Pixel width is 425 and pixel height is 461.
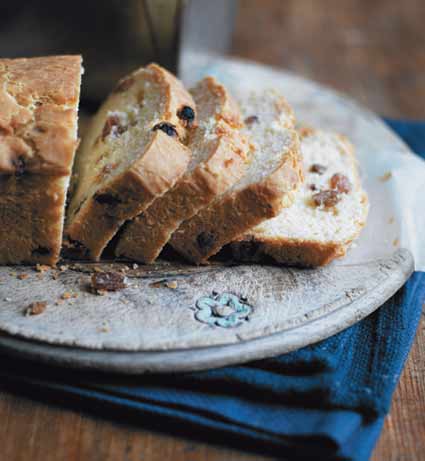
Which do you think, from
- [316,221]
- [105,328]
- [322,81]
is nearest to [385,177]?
[316,221]

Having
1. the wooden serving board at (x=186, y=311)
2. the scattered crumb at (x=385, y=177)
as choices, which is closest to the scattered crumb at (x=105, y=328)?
the wooden serving board at (x=186, y=311)

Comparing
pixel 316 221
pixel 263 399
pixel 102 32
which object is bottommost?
pixel 263 399

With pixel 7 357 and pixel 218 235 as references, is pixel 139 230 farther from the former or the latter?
pixel 7 357

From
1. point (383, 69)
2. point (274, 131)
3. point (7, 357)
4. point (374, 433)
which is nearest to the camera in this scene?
point (374, 433)

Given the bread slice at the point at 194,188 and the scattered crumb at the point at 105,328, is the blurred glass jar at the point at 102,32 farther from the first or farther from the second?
the scattered crumb at the point at 105,328

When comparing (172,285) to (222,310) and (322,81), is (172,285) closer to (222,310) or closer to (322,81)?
(222,310)

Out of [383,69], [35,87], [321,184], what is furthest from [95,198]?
[383,69]
